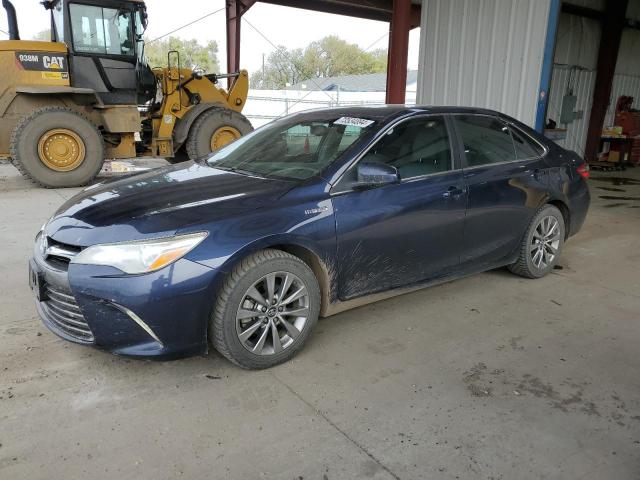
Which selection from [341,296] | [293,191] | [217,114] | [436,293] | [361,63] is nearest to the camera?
[293,191]

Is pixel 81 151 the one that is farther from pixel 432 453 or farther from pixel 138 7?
pixel 432 453

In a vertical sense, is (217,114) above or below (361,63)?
below

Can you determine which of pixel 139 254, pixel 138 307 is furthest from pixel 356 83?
pixel 138 307

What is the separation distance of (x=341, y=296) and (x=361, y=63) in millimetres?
61263

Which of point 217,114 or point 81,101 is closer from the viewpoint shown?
point 81,101

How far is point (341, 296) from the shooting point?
3166 mm

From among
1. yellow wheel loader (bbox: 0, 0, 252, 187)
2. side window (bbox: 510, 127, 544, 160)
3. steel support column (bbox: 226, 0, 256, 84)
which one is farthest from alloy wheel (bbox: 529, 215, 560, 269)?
steel support column (bbox: 226, 0, 256, 84)

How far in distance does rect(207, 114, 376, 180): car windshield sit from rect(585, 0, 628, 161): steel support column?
13.4 m

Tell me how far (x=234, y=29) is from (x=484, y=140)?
1188 cm

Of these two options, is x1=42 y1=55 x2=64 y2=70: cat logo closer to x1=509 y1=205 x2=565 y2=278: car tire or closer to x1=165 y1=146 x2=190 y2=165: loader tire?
x1=165 y1=146 x2=190 y2=165: loader tire

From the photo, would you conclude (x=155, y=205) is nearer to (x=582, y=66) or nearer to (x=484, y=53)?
(x=484, y=53)

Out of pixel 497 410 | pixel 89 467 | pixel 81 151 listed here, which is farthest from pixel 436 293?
pixel 81 151

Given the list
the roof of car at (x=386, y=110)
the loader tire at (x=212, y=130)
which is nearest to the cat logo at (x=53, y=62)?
the loader tire at (x=212, y=130)

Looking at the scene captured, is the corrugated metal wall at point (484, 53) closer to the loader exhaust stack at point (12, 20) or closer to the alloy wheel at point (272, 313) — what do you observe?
the alloy wheel at point (272, 313)
